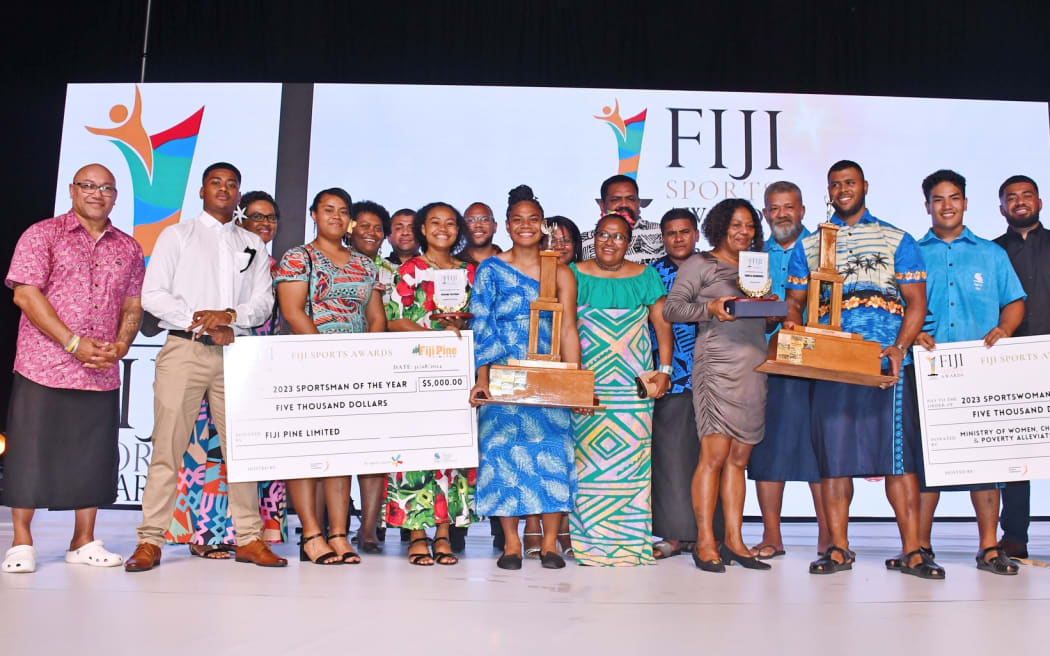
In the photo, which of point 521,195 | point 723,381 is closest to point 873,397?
point 723,381

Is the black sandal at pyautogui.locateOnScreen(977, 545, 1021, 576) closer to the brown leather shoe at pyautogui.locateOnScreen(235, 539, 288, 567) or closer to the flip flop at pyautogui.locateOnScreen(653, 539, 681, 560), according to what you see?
the flip flop at pyautogui.locateOnScreen(653, 539, 681, 560)

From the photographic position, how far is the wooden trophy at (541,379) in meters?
3.52

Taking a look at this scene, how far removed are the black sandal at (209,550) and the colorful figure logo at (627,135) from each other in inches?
130

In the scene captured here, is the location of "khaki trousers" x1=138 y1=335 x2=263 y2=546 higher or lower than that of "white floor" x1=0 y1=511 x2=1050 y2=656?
higher

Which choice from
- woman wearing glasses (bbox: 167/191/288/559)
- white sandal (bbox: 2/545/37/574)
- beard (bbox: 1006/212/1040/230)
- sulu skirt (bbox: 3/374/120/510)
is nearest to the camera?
white sandal (bbox: 2/545/37/574)

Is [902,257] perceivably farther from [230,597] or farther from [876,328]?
[230,597]

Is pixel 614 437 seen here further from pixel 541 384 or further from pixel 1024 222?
pixel 1024 222

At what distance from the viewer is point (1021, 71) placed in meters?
6.18

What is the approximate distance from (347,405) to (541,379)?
34.0 inches

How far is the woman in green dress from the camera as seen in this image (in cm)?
378

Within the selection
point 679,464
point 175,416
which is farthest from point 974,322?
point 175,416

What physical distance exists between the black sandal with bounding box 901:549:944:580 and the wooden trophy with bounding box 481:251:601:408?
1.49 metres

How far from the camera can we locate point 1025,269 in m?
4.46

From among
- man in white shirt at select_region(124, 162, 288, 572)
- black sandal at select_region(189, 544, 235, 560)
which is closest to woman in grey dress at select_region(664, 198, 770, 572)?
man in white shirt at select_region(124, 162, 288, 572)
